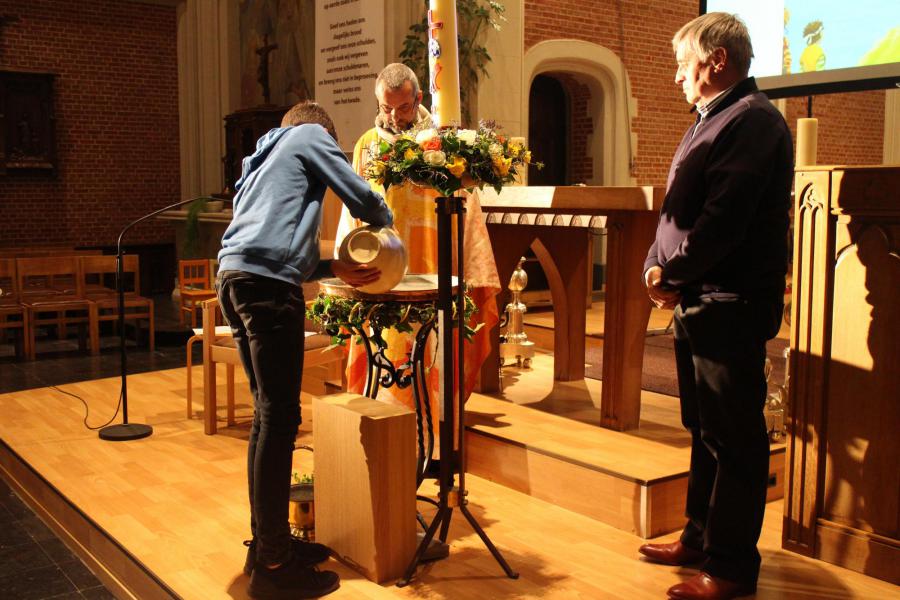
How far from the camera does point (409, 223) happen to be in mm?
3980

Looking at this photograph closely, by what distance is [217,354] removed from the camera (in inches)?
187

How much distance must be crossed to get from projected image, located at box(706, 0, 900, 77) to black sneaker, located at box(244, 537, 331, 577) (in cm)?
546

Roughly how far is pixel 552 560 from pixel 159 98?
37.1 feet

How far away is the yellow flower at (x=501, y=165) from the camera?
9.82 feet

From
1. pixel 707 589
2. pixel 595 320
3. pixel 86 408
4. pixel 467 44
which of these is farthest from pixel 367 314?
pixel 467 44

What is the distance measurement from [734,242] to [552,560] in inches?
49.0

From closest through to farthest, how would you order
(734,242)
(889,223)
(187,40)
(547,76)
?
1. (734,242)
2. (889,223)
3. (547,76)
4. (187,40)

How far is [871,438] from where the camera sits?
9.69ft

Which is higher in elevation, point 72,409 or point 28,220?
point 28,220

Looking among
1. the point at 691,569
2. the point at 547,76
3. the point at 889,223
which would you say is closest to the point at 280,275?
the point at 691,569

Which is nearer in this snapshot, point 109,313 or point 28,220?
point 109,313

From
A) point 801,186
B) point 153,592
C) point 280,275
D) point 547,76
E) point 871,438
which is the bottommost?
point 153,592

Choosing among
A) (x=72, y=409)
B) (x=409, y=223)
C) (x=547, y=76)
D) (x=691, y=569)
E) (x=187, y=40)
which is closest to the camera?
(x=691, y=569)

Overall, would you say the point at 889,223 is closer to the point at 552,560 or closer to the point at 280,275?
the point at 552,560
